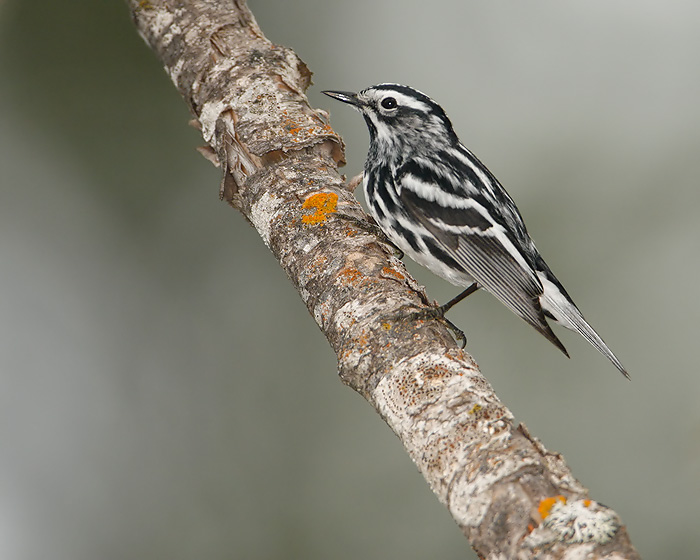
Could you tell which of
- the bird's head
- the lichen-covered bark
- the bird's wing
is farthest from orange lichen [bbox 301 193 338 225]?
the bird's head

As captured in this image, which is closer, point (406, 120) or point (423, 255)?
point (423, 255)

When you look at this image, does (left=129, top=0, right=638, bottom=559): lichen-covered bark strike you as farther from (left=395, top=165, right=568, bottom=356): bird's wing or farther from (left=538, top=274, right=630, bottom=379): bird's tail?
(left=538, top=274, right=630, bottom=379): bird's tail

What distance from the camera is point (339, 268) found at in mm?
2689

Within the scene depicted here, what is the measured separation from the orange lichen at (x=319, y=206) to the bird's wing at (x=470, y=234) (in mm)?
514

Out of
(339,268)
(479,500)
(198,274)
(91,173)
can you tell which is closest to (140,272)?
(198,274)

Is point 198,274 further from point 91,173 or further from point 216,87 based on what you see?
point 216,87

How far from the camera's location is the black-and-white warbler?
10.9 ft

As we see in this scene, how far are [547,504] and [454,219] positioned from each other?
79.6 inches

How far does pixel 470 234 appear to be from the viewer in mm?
3424

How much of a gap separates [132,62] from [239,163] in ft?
7.57

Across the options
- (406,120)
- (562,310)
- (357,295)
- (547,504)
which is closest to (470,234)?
(562,310)

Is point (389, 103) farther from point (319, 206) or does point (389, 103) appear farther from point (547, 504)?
point (547, 504)

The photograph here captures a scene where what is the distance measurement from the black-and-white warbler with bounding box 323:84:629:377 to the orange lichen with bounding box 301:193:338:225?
38 cm

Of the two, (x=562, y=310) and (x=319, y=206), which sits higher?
(x=319, y=206)
